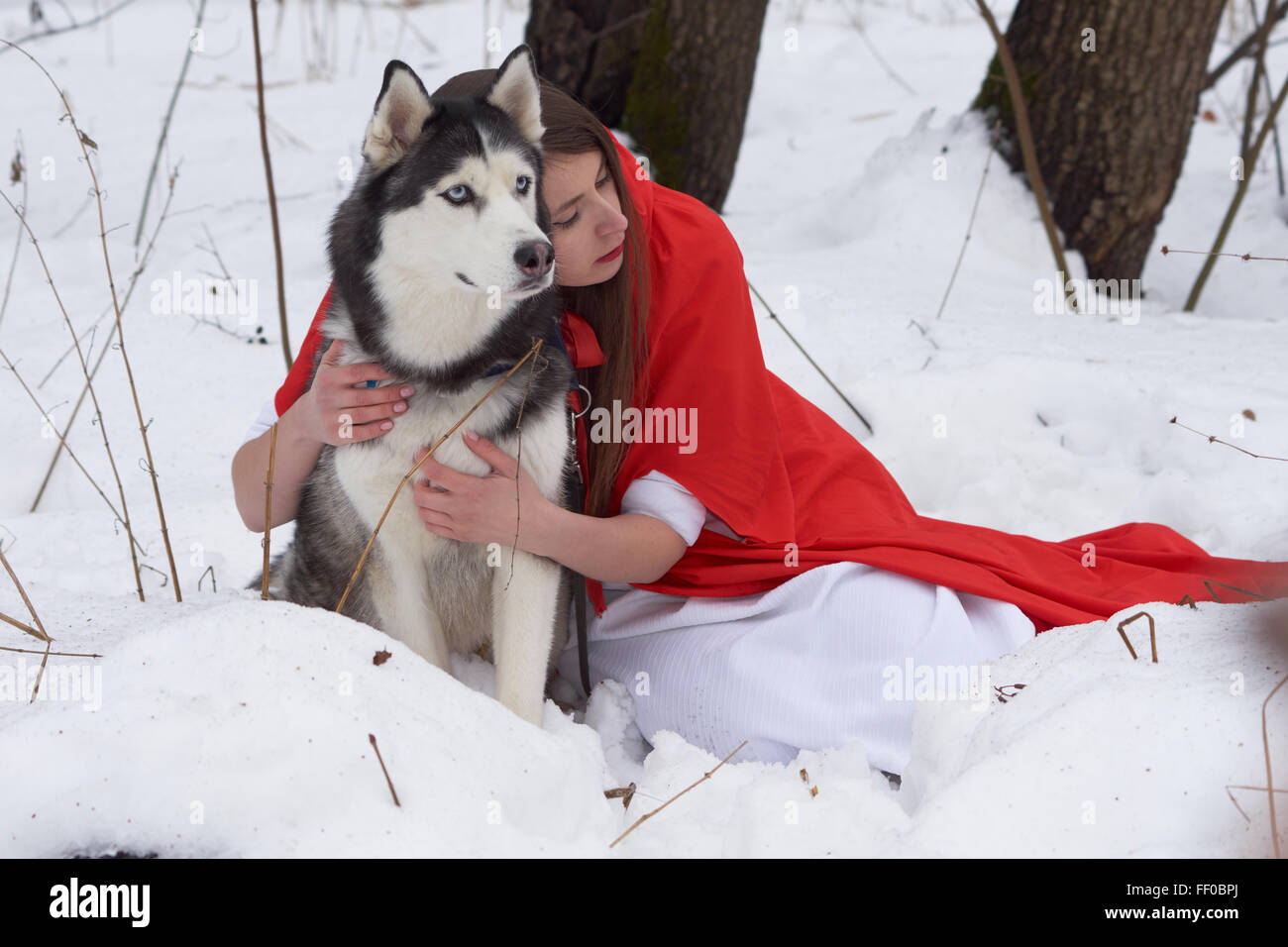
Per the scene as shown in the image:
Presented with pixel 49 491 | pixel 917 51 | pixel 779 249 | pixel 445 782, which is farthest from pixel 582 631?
pixel 917 51

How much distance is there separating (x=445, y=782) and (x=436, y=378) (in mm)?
764

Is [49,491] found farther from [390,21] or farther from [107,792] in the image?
[390,21]

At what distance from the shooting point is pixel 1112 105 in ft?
13.3

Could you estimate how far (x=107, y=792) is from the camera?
4.29 ft

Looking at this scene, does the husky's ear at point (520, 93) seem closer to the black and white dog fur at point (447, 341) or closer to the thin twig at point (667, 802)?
the black and white dog fur at point (447, 341)

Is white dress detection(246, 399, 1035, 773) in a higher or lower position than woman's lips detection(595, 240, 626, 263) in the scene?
lower

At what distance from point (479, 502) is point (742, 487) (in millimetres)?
592

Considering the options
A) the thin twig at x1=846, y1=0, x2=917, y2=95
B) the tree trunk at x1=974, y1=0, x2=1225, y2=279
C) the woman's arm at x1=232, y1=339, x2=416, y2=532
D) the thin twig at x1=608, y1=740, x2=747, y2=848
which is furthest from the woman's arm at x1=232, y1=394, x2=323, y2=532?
the thin twig at x1=846, y1=0, x2=917, y2=95

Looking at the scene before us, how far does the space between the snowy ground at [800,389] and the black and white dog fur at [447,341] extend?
26 cm

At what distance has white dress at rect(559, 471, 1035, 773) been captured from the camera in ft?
6.70

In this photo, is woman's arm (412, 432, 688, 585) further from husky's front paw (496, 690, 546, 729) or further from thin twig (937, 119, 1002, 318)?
thin twig (937, 119, 1002, 318)

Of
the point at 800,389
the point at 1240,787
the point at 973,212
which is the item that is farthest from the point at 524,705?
the point at 973,212

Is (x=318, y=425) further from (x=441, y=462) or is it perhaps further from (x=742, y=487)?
(x=742, y=487)

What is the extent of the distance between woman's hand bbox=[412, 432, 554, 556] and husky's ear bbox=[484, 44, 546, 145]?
588 mm
